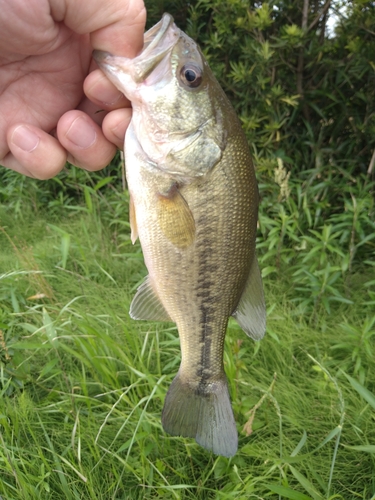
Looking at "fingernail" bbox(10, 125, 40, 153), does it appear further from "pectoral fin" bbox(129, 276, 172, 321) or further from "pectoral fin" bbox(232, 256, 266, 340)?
"pectoral fin" bbox(232, 256, 266, 340)

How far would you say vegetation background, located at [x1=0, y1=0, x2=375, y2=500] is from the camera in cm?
200

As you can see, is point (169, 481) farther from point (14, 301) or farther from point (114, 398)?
point (14, 301)

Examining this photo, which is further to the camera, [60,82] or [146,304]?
[60,82]

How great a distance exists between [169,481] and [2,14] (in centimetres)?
203

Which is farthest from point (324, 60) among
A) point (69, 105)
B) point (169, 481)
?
point (169, 481)

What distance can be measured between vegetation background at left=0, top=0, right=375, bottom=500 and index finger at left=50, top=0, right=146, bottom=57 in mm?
1327

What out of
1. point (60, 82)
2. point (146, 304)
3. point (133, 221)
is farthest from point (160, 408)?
point (60, 82)

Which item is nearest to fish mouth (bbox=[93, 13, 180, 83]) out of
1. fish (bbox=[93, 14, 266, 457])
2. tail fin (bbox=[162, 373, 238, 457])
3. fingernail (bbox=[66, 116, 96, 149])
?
fish (bbox=[93, 14, 266, 457])

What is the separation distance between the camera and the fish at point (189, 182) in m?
1.45

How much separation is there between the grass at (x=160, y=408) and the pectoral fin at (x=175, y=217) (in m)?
0.79

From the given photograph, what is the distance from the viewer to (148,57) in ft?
4.70

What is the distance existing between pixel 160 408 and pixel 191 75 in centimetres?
167

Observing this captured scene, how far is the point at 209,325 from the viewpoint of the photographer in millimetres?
1582

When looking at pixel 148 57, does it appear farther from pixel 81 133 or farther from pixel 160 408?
pixel 160 408
